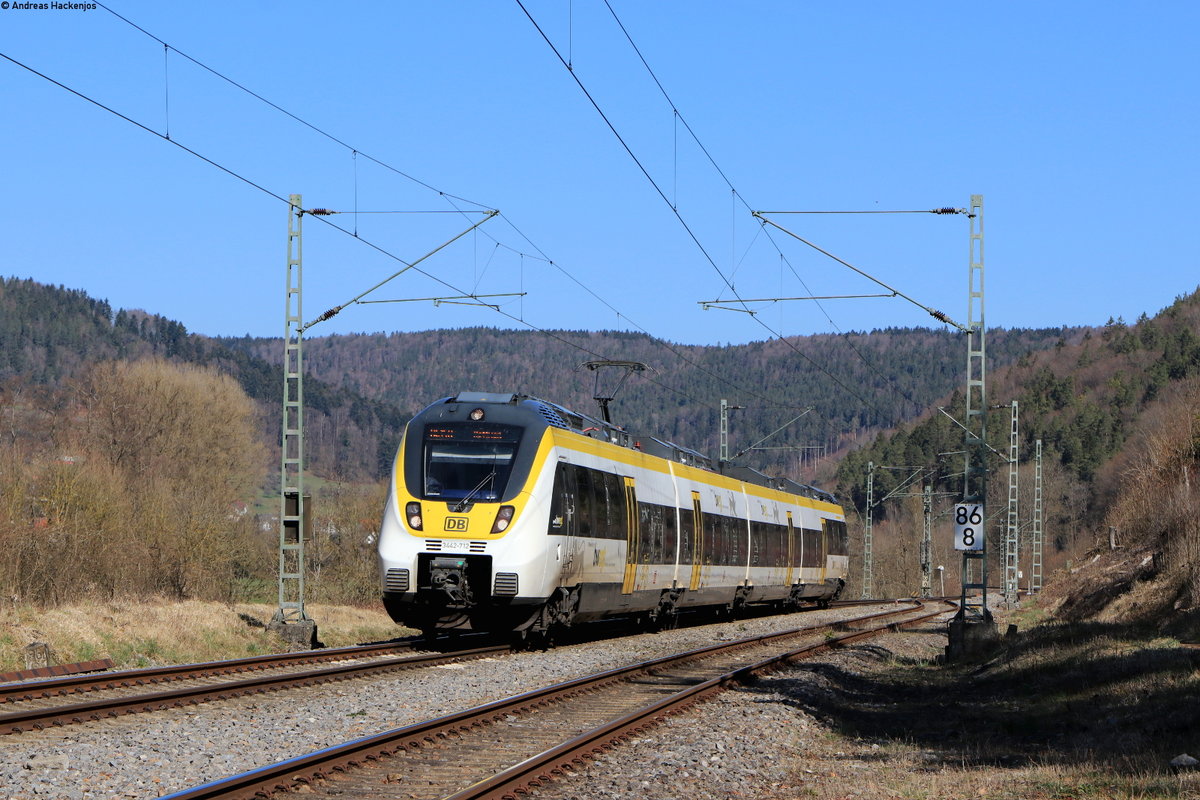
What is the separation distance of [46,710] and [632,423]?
18573 centimetres

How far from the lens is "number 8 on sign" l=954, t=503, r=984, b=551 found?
25.9 m

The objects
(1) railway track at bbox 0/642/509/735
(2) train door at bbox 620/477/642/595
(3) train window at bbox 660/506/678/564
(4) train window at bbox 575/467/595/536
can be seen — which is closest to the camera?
(1) railway track at bbox 0/642/509/735

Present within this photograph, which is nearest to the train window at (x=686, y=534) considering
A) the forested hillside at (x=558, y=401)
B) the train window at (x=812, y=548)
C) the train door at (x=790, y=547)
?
the forested hillside at (x=558, y=401)

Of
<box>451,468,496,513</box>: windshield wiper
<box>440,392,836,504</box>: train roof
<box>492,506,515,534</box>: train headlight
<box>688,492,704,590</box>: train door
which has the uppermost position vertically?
<box>440,392,836,504</box>: train roof

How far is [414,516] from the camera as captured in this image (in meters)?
20.9

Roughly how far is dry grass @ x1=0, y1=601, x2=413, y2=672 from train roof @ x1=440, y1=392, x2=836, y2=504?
5.26m

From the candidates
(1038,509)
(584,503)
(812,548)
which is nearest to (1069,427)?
(1038,509)

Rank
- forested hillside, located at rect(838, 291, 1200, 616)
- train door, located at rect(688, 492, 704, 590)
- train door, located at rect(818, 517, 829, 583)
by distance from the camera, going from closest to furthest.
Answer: train door, located at rect(688, 492, 704, 590) → train door, located at rect(818, 517, 829, 583) → forested hillside, located at rect(838, 291, 1200, 616)

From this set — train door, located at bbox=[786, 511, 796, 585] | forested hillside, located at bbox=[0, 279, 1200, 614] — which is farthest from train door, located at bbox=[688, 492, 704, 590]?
train door, located at bbox=[786, 511, 796, 585]

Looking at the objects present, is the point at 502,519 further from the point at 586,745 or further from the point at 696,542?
the point at 696,542

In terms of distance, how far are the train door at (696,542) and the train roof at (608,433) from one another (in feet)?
3.36

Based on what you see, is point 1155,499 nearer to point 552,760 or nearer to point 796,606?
point 796,606

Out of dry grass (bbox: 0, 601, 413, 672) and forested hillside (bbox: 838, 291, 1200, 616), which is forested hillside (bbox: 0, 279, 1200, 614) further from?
dry grass (bbox: 0, 601, 413, 672)

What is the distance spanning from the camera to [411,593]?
2062cm
